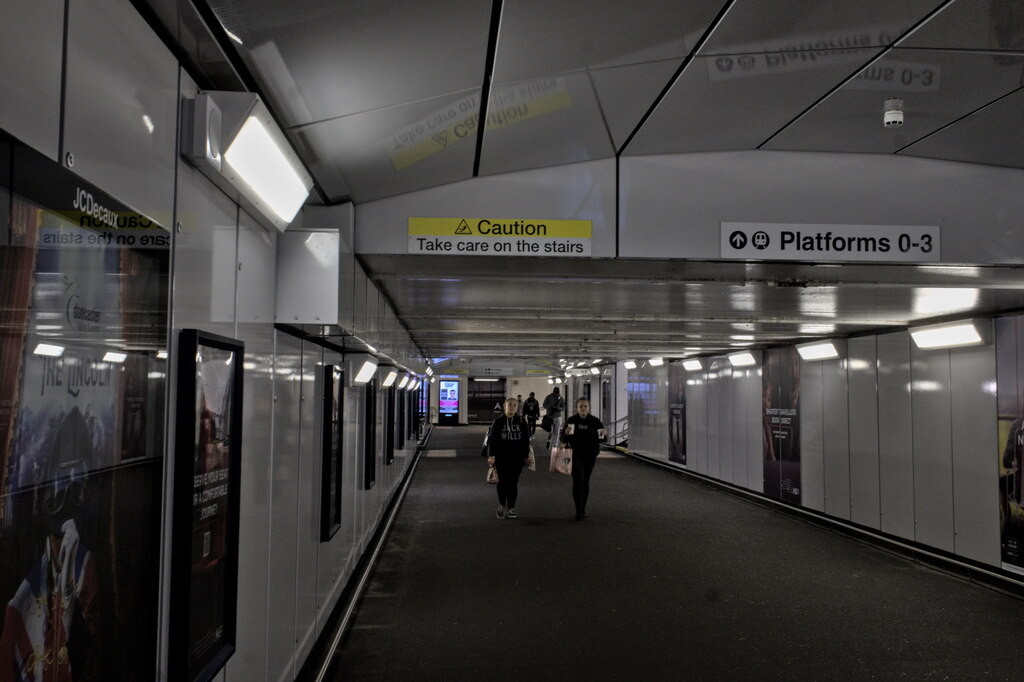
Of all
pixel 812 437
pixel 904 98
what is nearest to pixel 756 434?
pixel 812 437

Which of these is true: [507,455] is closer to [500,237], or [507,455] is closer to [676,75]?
[500,237]

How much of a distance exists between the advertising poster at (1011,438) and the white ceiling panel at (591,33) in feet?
20.4

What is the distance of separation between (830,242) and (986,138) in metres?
1.02

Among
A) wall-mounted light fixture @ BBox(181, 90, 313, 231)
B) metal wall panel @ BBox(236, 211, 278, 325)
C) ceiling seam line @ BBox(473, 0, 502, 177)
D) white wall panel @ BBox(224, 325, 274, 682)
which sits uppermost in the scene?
ceiling seam line @ BBox(473, 0, 502, 177)

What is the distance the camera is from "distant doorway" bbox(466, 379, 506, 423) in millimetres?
48375

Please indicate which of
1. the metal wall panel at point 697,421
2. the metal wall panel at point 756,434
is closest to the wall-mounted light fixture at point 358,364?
the metal wall panel at point 756,434

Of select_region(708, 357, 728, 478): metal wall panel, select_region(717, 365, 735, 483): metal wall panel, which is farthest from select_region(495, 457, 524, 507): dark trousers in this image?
select_region(708, 357, 728, 478): metal wall panel

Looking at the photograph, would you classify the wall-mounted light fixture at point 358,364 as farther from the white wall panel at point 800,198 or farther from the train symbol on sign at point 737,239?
the train symbol on sign at point 737,239

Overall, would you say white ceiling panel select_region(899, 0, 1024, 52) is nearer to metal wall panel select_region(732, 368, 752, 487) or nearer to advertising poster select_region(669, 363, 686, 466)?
metal wall panel select_region(732, 368, 752, 487)

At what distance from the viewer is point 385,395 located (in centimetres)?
1080

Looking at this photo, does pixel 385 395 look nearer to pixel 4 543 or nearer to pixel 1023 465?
pixel 1023 465

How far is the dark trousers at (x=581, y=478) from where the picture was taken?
1134 centimetres

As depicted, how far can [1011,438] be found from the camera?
7730mm

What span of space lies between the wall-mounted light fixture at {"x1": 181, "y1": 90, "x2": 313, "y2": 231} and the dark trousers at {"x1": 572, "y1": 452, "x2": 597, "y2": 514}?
8.96m
